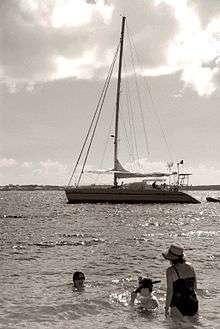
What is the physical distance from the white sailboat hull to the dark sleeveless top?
62670mm

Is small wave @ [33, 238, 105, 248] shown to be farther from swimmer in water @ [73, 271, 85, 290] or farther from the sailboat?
the sailboat

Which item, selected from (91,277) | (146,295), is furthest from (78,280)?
(146,295)

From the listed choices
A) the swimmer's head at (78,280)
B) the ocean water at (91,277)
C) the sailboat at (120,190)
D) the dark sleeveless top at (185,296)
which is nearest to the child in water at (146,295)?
the ocean water at (91,277)

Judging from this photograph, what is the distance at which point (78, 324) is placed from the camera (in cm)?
1122

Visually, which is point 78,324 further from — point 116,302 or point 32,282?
point 32,282

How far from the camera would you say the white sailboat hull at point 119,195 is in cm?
7269

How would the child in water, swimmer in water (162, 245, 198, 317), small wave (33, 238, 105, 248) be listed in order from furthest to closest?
1. small wave (33, 238, 105, 248)
2. the child in water
3. swimmer in water (162, 245, 198, 317)

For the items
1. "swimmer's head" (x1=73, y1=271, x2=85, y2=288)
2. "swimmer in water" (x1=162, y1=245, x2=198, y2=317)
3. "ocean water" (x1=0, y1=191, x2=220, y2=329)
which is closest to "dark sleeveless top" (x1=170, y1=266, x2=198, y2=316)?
"swimmer in water" (x1=162, y1=245, x2=198, y2=317)

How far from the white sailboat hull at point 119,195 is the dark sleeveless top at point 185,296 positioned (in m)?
62.7

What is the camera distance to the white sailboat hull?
2862 inches

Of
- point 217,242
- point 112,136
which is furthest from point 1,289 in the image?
point 112,136

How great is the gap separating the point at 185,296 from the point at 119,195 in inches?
2512

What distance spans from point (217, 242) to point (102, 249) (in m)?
8.59

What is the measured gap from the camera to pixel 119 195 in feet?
240
